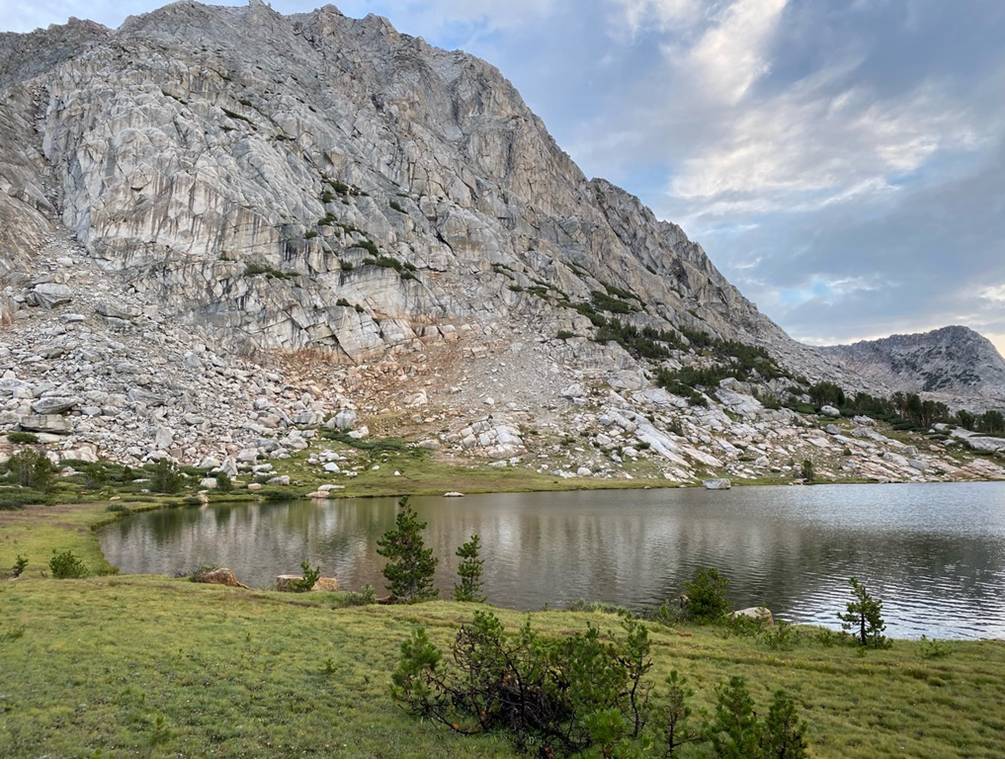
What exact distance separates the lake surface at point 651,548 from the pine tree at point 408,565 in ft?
15.0

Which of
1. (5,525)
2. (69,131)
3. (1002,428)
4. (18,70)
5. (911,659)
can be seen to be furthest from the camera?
(18,70)

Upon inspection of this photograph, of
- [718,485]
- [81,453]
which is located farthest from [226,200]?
[718,485]

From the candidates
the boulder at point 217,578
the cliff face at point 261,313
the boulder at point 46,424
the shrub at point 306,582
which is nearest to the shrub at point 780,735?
the shrub at point 306,582

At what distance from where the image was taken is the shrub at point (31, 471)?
71812mm

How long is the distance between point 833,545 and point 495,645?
49.2m

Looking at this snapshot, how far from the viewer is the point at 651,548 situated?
51219 millimetres

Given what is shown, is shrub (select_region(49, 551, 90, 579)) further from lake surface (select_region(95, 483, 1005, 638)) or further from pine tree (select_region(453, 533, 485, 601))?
pine tree (select_region(453, 533, 485, 601))

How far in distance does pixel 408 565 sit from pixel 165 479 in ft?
217

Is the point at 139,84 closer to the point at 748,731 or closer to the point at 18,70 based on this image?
Answer: the point at 18,70

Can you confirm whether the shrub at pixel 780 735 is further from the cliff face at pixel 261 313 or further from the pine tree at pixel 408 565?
the cliff face at pixel 261 313

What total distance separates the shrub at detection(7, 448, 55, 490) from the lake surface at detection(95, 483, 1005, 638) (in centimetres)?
1643

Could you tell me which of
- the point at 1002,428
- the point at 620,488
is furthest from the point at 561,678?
the point at 1002,428

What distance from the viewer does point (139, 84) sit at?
158375mm

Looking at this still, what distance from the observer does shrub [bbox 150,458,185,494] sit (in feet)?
269
